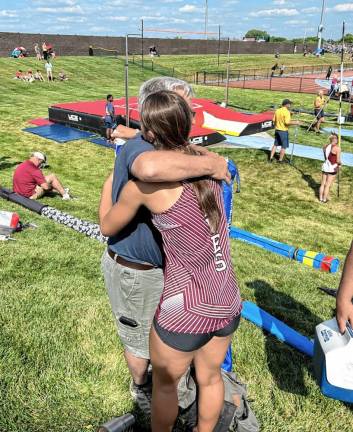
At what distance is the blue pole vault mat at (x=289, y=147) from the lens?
13.5 m

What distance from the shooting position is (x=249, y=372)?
322cm

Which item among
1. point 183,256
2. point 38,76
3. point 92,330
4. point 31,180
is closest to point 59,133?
point 31,180

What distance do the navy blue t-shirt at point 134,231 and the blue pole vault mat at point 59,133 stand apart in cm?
1328

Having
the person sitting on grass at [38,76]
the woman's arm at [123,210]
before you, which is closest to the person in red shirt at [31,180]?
the woman's arm at [123,210]

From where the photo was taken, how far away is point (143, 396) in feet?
9.13

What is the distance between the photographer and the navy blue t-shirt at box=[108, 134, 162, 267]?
201cm

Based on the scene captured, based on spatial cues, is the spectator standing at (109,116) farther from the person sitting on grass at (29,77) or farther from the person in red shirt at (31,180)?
the person sitting on grass at (29,77)

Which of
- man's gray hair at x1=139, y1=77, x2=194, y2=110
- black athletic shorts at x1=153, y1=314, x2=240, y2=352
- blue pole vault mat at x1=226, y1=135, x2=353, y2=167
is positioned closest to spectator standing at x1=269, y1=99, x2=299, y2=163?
blue pole vault mat at x1=226, y1=135, x2=353, y2=167

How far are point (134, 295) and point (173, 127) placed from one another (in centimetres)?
101

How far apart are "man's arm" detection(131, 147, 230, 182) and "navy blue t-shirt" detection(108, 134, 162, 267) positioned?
14 centimetres

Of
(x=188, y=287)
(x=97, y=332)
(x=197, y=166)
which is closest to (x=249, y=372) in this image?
(x=97, y=332)

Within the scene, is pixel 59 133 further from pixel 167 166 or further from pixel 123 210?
pixel 167 166

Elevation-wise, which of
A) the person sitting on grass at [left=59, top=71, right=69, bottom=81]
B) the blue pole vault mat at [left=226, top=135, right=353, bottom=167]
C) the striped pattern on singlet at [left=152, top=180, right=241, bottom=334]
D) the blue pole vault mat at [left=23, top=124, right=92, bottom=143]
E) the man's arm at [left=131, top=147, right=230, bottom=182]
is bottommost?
the blue pole vault mat at [left=226, top=135, right=353, bottom=167]

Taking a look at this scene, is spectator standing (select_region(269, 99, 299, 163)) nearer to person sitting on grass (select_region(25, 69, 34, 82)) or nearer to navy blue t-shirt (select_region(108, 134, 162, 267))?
navy blue t-shirt (select_region(108, 134, 162, 267))
